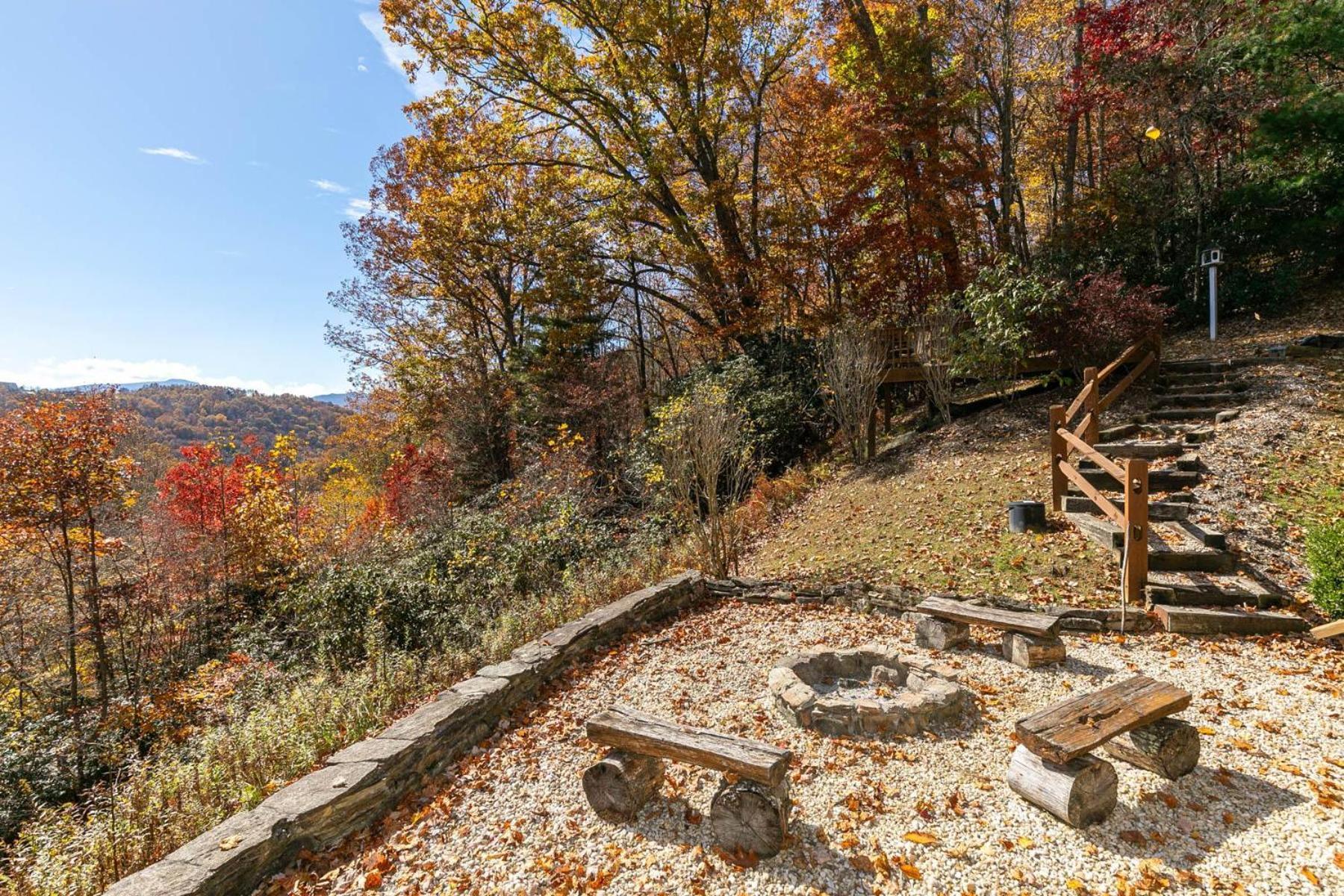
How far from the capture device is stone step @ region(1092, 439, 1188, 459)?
22.6 ft

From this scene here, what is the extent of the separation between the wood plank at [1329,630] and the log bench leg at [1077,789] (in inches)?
115

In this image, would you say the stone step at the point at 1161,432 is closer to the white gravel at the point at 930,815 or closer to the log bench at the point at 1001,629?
the white gravel at the point at 930,815

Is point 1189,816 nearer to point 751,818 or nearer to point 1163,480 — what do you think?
point 751,818

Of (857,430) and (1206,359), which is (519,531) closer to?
(857,430)

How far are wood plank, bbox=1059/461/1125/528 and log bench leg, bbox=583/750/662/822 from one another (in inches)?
168

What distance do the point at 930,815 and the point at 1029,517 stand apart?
14.6ft

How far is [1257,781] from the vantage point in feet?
9.33

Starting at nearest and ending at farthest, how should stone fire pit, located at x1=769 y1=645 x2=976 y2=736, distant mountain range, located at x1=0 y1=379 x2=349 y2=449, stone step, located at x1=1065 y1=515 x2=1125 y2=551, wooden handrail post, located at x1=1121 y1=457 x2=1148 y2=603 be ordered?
stone fire pit, located at x1=769 y1=645 x2=976 y2=736
wooden handrail post, located at x1=1121 y1=457 x2=1148 y2=603
stone step, located at x1=1065 y1=515 x2=1125 y2=551
distant mountain range, located at x1=0 y1=379 x2=349 y2=449

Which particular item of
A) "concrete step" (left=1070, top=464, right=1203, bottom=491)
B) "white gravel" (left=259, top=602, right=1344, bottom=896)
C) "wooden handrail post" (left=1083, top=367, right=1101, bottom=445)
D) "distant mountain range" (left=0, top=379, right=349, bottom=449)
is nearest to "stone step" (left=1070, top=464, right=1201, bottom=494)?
"concrete step" (left=1070, top=464, right=1203, bottom=491)

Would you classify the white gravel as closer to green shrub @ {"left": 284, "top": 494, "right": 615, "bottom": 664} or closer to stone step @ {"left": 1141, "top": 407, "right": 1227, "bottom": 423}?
green shrub @ {"left": 284, "top": 494, "right": 615, "bottom": 664}

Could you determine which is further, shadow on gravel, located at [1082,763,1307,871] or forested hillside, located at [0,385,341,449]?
forested hillside, located at [0,385,341,449]

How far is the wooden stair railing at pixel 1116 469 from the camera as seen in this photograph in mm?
4570

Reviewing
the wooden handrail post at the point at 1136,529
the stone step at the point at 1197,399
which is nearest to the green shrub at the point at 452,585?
the wooden handrail post at the point at 1136,529

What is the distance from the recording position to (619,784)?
2943mm
